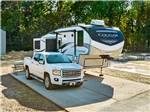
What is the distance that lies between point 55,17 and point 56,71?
113ft

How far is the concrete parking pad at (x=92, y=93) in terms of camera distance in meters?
10.4

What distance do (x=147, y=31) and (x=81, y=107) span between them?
40844 mm

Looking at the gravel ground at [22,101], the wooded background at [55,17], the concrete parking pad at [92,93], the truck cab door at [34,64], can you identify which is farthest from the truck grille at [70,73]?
the wooded background at [55,17]

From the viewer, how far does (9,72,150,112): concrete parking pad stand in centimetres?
1040

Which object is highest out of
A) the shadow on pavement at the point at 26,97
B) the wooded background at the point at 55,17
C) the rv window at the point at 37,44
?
the wooded background at the point at 55,17

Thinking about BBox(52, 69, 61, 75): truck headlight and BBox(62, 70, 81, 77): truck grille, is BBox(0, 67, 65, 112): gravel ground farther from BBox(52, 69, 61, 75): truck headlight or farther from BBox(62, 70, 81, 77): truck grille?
BBox(62, 70, 81, 77): truck grille

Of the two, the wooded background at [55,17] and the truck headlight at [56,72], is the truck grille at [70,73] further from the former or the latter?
the wooded background at [55,17]

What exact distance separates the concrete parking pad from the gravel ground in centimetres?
31

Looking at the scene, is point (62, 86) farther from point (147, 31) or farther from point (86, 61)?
point (147, 31)

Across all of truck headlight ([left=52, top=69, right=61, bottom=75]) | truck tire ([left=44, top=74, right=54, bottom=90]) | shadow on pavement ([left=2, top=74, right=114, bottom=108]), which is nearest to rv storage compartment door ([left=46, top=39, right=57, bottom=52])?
shadow on pavement ([left=2, top=74, right=114, bottom=108])

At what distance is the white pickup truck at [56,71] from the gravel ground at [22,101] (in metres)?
0.92

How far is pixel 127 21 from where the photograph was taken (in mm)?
50344

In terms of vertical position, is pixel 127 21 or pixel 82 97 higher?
pixel 127 21

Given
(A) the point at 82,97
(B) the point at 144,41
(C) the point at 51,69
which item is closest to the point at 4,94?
(C) the point at 51,69
